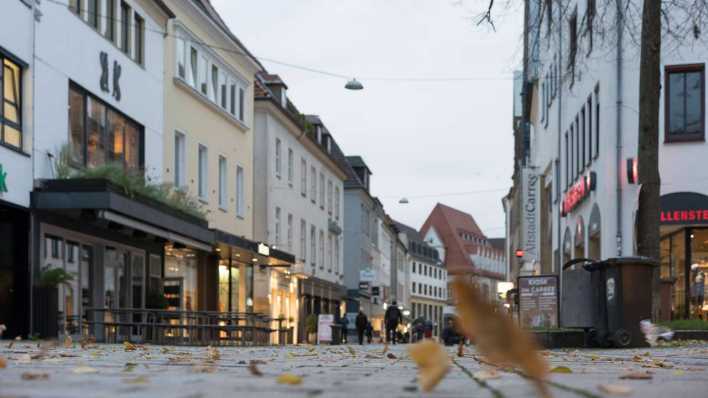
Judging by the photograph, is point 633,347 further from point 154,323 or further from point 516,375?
point 516,375

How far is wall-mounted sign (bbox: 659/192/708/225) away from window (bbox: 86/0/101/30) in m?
13.2

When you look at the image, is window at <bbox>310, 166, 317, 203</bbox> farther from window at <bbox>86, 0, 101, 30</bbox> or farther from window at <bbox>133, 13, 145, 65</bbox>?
window at <bbox>86, 0, 101, 30</bbox>

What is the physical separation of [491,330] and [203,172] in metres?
32.0

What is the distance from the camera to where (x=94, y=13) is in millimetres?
24641

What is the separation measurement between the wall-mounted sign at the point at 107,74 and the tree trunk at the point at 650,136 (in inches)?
461

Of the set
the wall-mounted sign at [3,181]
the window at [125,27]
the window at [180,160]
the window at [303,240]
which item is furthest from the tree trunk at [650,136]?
the window at [303,240]

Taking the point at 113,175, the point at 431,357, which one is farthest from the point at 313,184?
the point at 431,357

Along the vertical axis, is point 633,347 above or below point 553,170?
below

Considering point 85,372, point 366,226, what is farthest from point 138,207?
point 366,226

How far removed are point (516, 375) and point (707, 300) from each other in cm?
2195

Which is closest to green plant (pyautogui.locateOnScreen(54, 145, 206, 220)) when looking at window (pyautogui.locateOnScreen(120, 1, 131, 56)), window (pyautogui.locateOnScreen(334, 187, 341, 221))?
window (pyautogui.locateOnScreen(120, 1, 131, 56))

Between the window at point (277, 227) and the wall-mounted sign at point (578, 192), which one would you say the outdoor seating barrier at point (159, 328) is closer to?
the wall-mounted sign at point (578, 192)

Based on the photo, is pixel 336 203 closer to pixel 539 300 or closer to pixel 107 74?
pixel 107 74

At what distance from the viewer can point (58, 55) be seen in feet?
73.4
